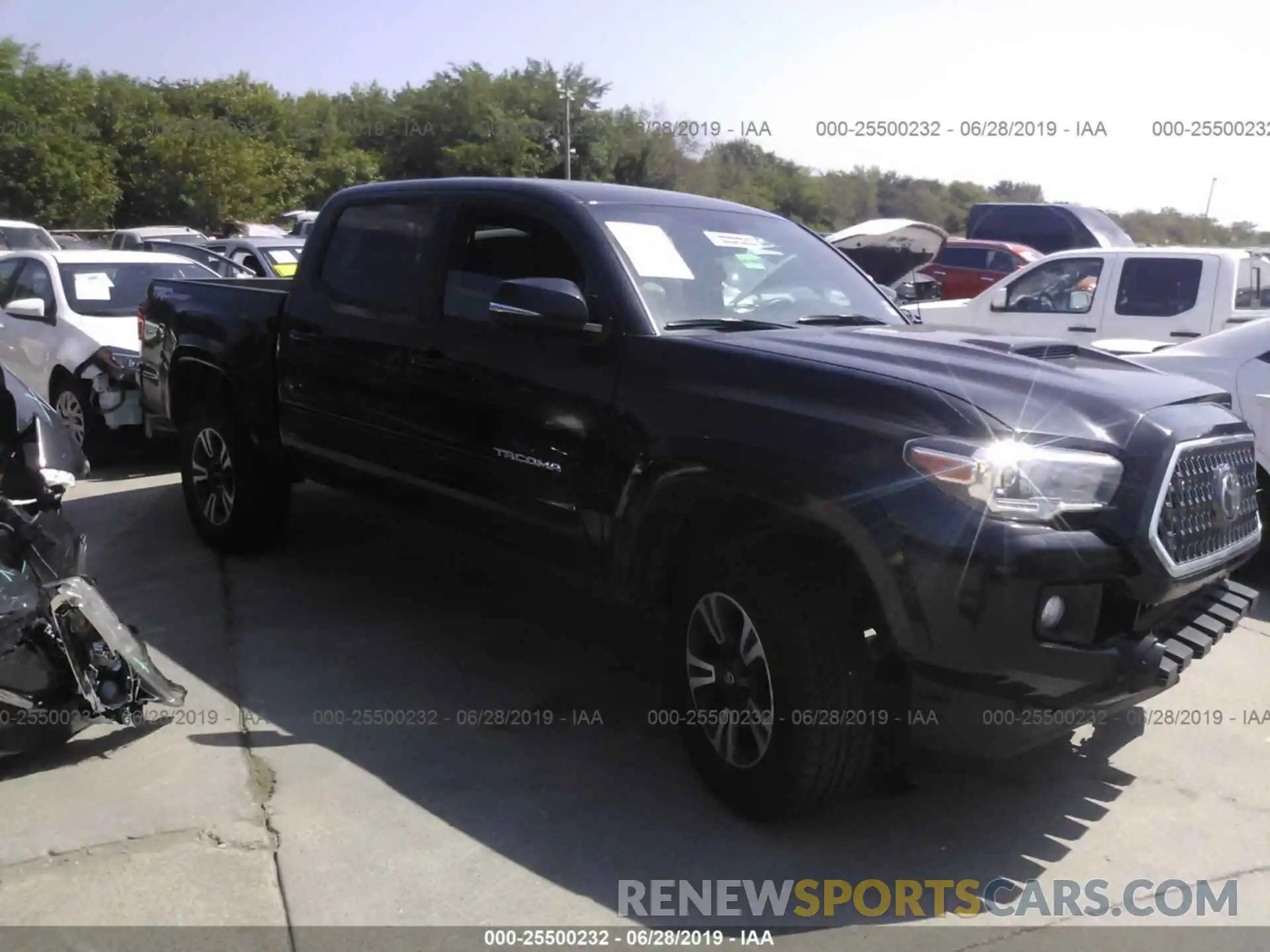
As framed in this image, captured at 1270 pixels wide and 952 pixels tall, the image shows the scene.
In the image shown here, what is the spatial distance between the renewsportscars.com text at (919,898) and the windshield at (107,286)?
763 centimetres

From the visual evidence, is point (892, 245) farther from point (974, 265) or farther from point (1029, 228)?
point (1029, 228)

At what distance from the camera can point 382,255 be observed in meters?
5.29

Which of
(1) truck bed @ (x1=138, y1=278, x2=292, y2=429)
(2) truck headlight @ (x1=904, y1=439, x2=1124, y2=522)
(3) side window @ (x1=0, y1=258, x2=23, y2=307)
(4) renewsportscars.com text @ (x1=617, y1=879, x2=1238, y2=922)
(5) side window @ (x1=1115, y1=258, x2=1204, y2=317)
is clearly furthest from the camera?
(3) side window @ (x1=0, y1=258, x2=23, y2=307)

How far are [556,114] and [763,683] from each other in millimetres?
41690

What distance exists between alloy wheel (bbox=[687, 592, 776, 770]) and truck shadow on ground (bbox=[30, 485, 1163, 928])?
0.27m

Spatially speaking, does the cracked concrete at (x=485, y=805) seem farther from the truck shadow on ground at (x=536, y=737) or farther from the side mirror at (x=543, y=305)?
the side mirror at (x=543, y=305)

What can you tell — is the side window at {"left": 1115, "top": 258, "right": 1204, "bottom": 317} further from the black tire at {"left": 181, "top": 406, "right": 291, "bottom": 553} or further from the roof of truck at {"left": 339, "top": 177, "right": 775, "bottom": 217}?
the black tire at {"left": 181, "top": 406, "right": 291, "bottom": 553}

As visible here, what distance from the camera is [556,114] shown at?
42812 mm

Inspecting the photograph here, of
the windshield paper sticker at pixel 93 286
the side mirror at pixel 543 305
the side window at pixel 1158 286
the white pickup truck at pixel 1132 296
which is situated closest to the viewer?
the side mirror at pixel 543 305

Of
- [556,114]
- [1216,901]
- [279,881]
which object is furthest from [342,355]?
[556,114]

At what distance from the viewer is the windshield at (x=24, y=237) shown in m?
19.1

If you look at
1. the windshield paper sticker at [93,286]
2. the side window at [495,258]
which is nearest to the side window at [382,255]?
the side window at [495,258]

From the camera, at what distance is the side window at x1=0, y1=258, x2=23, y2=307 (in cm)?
1006

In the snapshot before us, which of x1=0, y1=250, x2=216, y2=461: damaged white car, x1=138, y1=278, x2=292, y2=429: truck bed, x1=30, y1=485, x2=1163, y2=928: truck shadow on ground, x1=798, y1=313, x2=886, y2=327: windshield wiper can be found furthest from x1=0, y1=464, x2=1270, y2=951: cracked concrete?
x1=0, y1=250, x2=216, y2=461: damaged white car
